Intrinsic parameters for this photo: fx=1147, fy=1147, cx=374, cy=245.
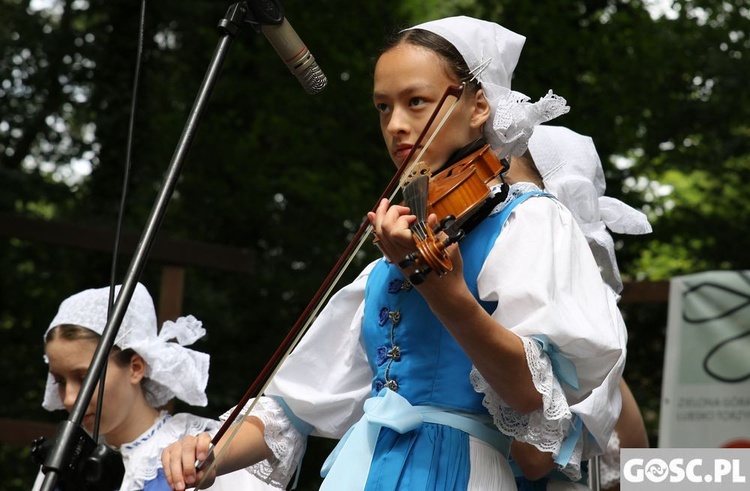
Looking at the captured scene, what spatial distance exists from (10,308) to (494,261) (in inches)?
309

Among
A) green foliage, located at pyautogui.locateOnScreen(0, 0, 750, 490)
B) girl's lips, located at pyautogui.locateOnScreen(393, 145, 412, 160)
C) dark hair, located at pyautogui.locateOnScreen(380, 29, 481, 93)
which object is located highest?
green foliage, located at pyautogui.locateOnScreen(0, 0, 750, 490)

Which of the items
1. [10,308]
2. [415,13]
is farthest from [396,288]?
[10,308]

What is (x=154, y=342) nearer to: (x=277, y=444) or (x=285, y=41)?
(x=277, y=444)

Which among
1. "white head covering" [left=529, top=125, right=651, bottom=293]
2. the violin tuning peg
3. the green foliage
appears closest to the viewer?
the violin tuning peg

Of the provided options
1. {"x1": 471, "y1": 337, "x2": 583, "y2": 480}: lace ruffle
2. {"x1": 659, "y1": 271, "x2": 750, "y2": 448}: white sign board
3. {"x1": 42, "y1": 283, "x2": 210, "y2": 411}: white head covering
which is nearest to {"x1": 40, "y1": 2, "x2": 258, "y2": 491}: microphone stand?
{"x1": 471, "y1": 337, "x2": 583, "y2": 480}: lace ruffle

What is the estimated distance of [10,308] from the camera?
9242 millimetres

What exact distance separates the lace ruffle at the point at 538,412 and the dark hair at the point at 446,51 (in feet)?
1.88

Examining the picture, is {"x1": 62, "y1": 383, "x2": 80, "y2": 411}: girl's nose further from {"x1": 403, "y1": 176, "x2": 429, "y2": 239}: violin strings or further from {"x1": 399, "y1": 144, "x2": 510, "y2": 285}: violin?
{"x1": 403, "y1": 176, "x2": 429, "y2": 239}: violin strings

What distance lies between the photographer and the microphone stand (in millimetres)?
1859

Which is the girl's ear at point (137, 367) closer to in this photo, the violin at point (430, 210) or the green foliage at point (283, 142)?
the violin at point (430, 210)

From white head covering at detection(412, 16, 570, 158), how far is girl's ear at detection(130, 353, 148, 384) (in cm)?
179

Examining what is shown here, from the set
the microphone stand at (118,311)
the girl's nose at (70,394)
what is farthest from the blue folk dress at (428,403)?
the girl's nose at (70,394)

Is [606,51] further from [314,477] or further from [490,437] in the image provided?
[490,437]

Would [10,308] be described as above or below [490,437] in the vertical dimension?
above
